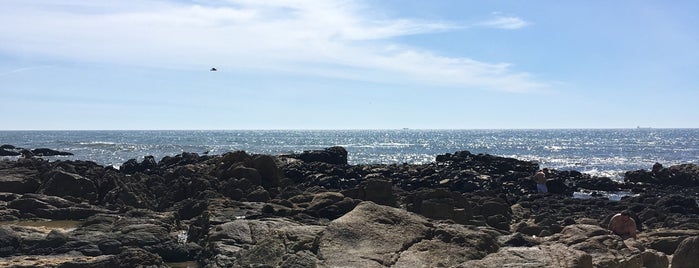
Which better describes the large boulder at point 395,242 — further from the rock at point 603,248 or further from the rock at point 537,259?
the rock at point 603,248

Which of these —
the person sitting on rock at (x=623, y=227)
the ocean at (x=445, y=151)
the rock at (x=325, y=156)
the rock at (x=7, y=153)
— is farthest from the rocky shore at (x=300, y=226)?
the rock at (x=7, y=153)

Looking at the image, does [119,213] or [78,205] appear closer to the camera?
[119,213]

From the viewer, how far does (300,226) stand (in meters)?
10.6

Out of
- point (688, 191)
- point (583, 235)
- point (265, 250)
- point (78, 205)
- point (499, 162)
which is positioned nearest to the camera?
point (265, 250)

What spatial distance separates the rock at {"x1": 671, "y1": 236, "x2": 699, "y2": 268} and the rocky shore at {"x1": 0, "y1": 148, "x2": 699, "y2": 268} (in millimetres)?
18

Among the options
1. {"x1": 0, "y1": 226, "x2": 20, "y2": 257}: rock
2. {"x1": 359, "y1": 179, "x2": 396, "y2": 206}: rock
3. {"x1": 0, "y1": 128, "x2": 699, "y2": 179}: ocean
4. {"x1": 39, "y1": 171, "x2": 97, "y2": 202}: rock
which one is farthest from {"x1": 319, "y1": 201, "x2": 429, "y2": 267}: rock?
{"x1": 0, "y1": 128, "x2": 699, "y2": 179}: ocean

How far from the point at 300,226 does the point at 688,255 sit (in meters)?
6.52

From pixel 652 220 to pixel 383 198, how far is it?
340 inches

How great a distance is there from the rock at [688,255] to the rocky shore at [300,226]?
2 cm

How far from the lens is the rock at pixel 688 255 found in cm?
1169

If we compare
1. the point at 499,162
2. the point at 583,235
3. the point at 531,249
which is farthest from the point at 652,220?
the point at 499,162

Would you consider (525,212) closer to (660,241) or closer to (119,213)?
(660,241)

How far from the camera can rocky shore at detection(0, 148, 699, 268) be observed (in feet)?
30.4

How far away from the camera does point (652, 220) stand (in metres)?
22.5
